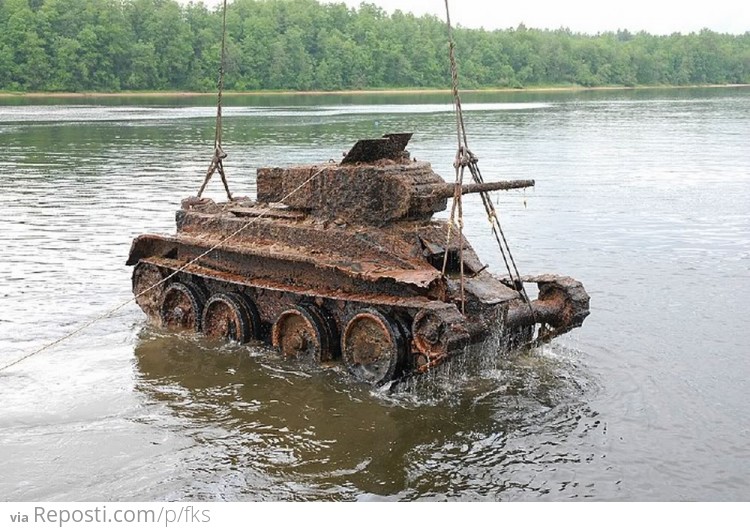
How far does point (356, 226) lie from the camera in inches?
461

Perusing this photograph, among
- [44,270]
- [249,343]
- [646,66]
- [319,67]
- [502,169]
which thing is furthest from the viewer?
[646,66]

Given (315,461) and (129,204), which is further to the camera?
(129,204)

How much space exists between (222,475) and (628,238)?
13.5 m

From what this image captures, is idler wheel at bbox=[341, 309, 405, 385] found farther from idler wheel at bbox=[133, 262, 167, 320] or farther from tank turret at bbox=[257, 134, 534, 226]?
idler wheel at bbox=[133, 262, 167, 320]

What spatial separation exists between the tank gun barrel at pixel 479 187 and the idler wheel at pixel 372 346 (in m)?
1.74

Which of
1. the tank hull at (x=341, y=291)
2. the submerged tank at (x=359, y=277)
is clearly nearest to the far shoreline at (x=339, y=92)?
the tank hull at (x=341, y=291)

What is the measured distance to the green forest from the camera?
89.4 metres

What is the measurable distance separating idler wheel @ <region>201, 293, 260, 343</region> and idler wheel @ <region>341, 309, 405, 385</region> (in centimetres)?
187

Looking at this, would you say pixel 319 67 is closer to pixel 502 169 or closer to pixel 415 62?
pixel 415 62

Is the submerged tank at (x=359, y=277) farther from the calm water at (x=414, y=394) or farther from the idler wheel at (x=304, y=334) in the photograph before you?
the calm water at (x=414, y=394)

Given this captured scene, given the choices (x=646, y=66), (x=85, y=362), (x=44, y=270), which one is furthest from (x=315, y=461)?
(x=646, y=66)

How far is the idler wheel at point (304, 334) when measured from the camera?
38.0 ft

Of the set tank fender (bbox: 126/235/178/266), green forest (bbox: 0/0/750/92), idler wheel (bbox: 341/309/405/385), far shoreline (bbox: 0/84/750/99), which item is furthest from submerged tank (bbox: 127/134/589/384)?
green forest (bbox: 0/0/750/92)

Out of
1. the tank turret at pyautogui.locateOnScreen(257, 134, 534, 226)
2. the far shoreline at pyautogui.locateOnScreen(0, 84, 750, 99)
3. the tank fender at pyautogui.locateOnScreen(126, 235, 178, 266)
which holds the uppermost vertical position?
the far shoreline at pyautogui.locateOnScreen(0, 84, 750, 99)
